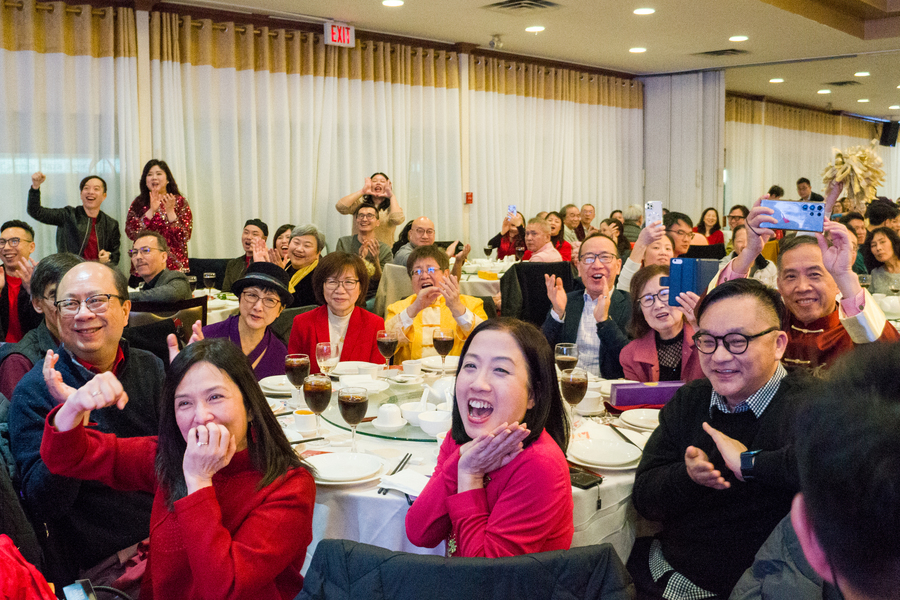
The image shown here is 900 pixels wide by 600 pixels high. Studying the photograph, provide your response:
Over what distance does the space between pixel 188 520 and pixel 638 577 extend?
1.11 m

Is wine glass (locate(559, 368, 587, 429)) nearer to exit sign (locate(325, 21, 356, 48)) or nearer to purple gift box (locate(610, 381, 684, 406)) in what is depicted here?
purple gift box (locate(610, 381, 684, 406))

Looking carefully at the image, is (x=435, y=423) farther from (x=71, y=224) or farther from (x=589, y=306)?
(x=71, y=224)

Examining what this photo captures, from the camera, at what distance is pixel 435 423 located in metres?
2.10

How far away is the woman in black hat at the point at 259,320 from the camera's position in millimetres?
2949

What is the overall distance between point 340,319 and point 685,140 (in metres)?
8.01

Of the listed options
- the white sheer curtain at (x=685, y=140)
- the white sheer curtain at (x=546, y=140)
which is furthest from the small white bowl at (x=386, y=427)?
the white sheer curtain at (x=685, y=140)

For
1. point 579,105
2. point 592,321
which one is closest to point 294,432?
point 592,321

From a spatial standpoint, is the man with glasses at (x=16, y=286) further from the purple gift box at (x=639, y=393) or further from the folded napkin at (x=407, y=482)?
the purple gift box at (x=639, y=393)

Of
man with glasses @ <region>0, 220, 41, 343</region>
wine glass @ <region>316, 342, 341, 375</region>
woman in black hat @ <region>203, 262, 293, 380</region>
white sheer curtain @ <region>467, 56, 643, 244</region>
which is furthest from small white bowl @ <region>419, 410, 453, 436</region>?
white sheer curtain @ <region>467, 56, 643, 244</region>

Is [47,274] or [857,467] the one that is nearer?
[857,467]

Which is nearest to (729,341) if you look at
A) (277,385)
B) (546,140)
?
(277,385)

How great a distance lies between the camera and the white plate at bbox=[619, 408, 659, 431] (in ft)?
7.16

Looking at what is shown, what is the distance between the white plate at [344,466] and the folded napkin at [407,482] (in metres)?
0.05

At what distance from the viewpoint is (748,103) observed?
40.0 ft
